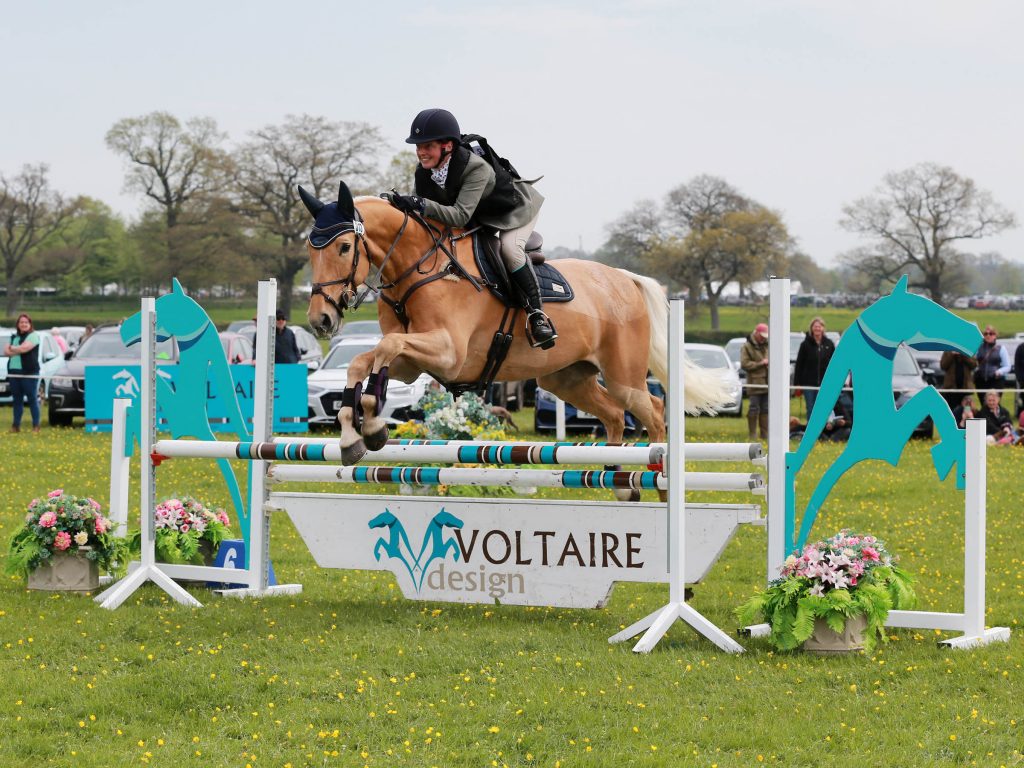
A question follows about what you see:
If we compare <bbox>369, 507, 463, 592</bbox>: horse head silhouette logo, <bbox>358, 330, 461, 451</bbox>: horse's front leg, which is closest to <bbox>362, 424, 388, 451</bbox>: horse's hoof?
<bbox>358, 330, 461, 451</bbox>: horse's front leg

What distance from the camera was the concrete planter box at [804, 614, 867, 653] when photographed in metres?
5.64

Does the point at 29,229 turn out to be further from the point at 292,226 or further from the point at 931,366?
the point at 931,366

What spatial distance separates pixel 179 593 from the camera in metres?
6.96

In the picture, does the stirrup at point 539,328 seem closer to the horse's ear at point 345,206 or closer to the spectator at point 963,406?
the horse's ear at point 345,206

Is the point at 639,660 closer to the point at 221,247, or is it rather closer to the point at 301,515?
the point at 301,515

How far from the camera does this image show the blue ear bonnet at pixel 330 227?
5.84 metres

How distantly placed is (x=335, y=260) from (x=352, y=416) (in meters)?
0.76

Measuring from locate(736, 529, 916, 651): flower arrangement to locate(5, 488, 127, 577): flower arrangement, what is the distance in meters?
3.88

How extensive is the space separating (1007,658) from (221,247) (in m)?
50.4

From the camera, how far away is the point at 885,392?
19.1ft

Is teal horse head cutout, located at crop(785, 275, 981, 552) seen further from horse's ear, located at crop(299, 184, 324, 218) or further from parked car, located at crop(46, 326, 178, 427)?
parked car, located at crop(46, 326, 178, 427)

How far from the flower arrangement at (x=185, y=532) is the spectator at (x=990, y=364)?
41.7 feet

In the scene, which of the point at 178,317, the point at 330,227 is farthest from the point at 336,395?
the point at 330,227

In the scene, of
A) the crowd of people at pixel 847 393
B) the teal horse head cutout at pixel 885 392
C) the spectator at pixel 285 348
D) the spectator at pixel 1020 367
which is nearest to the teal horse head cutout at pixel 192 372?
the teal horse head cutout at pixel 885 392
